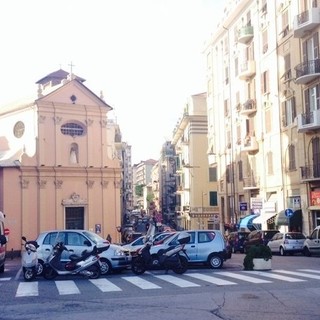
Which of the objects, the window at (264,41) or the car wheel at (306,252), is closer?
the car wheel at (306,252)

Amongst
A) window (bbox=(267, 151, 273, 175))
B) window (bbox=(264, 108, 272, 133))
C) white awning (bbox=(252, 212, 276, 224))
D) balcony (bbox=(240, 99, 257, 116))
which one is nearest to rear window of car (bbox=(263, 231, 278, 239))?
white awning (bbox=(252, 212, 276, 224))

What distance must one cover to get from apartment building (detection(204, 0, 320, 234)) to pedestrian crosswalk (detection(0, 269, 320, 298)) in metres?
17.8

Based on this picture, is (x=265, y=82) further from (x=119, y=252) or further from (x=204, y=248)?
(x=119, y=252)

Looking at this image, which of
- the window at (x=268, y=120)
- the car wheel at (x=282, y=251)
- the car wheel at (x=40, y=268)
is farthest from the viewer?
the window at (x=268, y=120)

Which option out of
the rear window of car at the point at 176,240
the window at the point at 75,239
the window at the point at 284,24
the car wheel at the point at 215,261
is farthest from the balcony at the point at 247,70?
Answer: the window at the point at 75,239

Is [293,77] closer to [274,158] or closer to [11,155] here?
[274,158]

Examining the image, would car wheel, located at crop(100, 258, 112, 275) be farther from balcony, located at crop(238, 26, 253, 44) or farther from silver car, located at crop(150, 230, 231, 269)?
balcony, located at crop(238, 26, 253, 44)

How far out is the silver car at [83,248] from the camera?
1923 centimetres

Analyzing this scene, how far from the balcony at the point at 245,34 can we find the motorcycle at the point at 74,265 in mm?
30551

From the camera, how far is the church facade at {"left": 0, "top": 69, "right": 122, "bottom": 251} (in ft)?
159

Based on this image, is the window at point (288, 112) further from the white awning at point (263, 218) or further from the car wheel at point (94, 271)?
the car wheel at point (94, 271)

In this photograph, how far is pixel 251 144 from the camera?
1715 inches

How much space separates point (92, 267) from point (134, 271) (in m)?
1.89

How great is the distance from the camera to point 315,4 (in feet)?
113
